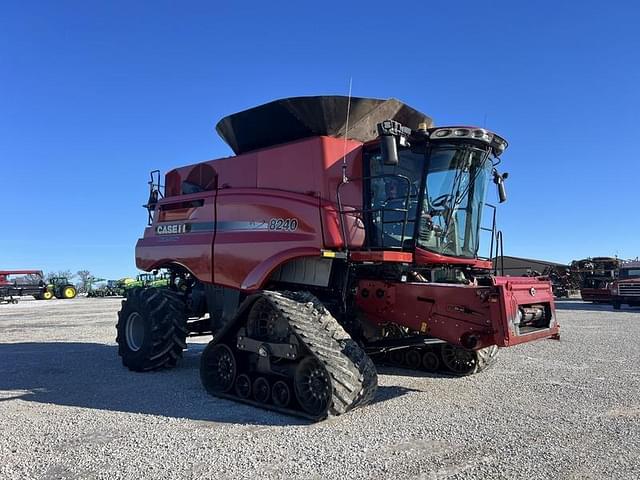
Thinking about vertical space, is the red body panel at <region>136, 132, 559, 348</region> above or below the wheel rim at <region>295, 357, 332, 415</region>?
above

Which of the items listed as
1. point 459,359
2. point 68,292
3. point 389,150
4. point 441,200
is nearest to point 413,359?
point 459,359

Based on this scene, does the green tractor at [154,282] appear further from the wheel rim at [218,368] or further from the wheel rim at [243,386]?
the wheel rim at [243,386]

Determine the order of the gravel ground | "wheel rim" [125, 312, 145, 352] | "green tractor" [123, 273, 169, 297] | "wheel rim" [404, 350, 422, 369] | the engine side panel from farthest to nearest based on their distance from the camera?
"green tractor" [123, 273, 169, 297] < "wheel rim" [125, 312, 145, 352] < "wheel rim" [404, 350, 422, 369] < the engine side panel < the gravel ground

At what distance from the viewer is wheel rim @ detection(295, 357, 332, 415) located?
5.52 metres

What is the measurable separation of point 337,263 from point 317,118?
2001 mm

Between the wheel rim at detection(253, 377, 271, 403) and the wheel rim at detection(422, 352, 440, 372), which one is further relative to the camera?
the wheel rim at detection(422, 352, 440, 372)

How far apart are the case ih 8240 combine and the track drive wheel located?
0.08 feet

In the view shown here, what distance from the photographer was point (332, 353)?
5.66m

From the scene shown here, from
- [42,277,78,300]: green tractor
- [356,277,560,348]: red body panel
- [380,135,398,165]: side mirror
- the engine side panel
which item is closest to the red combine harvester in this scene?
[356,277,560,348]: red body panel

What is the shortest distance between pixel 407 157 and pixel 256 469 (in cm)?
439

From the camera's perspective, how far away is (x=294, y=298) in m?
6.52

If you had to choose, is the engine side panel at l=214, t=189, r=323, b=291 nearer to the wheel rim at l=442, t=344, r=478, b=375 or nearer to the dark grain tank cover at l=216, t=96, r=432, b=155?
the dark grain tank cover at l=216, t=96, r=432, b=155

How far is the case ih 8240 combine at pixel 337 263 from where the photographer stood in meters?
6.05

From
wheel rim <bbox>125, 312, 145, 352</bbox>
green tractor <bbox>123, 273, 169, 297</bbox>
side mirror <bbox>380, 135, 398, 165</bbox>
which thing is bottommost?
wheel rim <bbox>125, 312, 145, 352</bbox>
